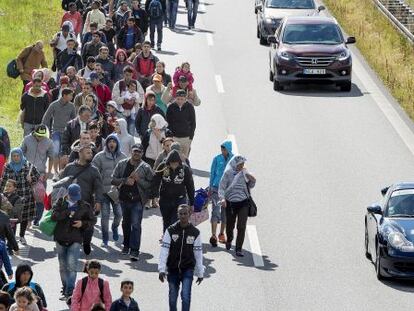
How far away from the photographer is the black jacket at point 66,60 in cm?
3142

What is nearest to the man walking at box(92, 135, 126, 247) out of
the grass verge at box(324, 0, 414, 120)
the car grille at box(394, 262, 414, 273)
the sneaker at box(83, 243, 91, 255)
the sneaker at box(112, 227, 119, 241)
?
the sneaker at box(112, 227, 119, 241)

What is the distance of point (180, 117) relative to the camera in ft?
87.5

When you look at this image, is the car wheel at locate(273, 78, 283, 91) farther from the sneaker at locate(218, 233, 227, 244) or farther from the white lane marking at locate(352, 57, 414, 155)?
the sneaker at locate(218, 233, 227, 244)

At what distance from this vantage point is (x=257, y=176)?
91.7 ft

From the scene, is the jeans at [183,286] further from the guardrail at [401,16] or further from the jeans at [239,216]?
the guardrail at [401,16]

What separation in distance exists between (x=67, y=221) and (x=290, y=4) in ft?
80.3

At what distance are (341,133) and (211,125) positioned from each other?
2.67m

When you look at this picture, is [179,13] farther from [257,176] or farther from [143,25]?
[257,176]

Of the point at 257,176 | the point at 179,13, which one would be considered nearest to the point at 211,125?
the point at 257,176

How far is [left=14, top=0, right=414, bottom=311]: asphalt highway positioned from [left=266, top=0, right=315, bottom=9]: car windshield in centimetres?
117

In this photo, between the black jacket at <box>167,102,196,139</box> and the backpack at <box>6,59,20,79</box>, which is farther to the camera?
the backpack at <box>6,59,20,79</box>

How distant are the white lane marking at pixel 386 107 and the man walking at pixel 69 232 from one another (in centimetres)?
1137

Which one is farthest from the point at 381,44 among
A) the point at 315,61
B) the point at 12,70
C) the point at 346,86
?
the point at 12,70

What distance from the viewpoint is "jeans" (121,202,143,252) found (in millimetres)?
22438
